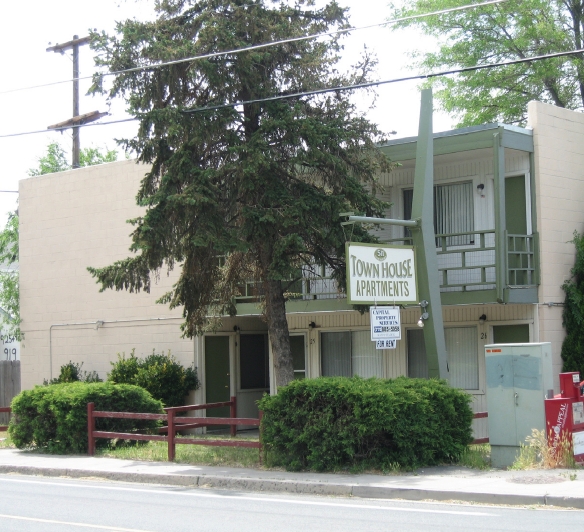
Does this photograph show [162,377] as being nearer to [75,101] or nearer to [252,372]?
[252,372]

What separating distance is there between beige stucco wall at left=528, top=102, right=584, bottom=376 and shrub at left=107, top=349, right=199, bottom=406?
9.29m

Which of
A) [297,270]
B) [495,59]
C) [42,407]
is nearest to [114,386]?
[42,407]

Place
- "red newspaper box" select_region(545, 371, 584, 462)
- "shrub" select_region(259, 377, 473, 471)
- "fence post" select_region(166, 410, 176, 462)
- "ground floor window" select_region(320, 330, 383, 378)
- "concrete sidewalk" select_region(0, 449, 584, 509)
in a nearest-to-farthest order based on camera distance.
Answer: "concrete sidewalk" select_region(0, 449, 584, 509) → "red newspaper box" select_region(545, 371, 584, 462) → "shrub" select_region(259, 377, 473, 471) → "fence post" select_region(166, 410, 176, 462) → "ground floor window" select_region(320, 330, 383, 378)

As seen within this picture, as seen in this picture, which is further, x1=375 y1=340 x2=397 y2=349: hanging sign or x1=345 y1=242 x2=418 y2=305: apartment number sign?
x1=345 y1=242 x2=418 y2=305: apartment number sign

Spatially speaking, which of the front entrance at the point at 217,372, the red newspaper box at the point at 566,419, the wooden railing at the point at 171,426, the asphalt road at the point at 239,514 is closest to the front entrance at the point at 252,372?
the front entrance at the point at 217,372

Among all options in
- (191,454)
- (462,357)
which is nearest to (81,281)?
(191,454)

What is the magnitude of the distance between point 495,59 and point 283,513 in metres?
22.5

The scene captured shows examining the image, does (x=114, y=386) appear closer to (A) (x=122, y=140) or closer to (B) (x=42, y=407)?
(B) (x=42, y=407)

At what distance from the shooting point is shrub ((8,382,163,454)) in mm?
17312

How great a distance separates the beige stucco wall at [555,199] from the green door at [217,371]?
30.0 ft

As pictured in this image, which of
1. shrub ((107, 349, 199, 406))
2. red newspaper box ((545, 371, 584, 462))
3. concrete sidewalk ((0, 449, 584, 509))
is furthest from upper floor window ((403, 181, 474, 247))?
shrub ((107, 349, 199, 406))

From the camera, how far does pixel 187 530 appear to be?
9.42 meters

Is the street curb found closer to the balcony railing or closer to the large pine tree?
the large pine tree

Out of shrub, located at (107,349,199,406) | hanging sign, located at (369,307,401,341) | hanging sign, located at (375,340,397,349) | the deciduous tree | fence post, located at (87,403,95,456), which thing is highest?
the deciduous tree
